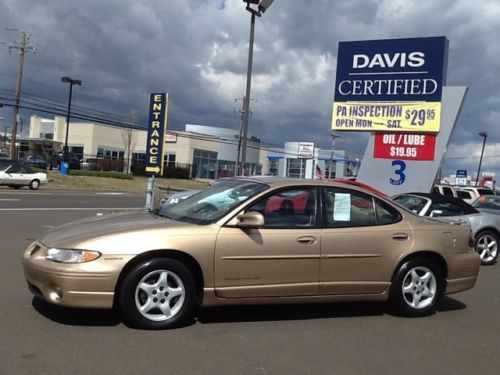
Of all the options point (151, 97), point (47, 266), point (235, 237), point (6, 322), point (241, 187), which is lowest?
point (6, 322)

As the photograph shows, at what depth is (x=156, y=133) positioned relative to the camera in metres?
21.2

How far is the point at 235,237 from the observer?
5.38m

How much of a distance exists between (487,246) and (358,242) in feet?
20.1

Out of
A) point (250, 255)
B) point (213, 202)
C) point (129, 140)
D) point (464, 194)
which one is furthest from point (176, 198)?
point (129, 140)

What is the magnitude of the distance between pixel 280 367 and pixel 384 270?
2109 mm

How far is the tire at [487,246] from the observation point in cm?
1084

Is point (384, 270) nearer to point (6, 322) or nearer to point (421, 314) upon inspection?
point (421, 314)

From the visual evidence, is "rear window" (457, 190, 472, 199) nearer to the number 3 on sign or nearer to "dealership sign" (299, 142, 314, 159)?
the number 3 on sign

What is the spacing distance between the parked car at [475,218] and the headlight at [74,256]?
24.0 feet

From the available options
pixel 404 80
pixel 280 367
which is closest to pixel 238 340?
pixel 280 367

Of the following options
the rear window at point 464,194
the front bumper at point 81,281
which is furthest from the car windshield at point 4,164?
the front bumper at point 81,281

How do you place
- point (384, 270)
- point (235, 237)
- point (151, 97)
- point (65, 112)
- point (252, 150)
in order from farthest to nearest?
point (252, 150), point (65, 112), point (151, 97), point (384, 270), point (235, 237)

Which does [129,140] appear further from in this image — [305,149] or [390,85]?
[390,85]

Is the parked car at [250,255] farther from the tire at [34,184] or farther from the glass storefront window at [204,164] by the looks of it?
the glass storefront window at [204,164]
